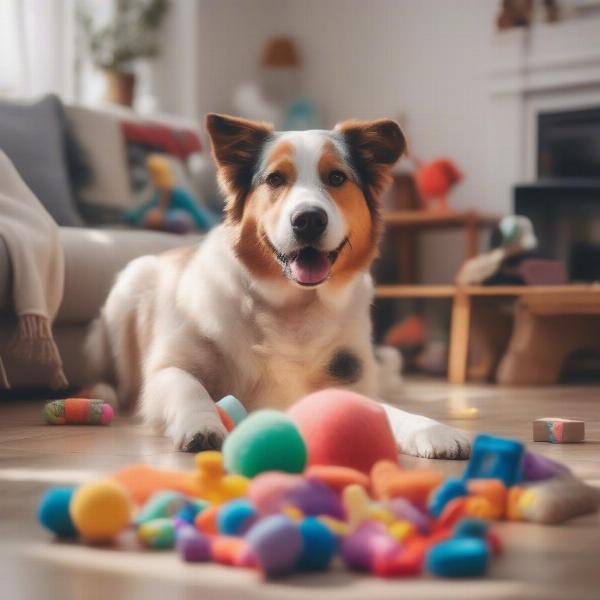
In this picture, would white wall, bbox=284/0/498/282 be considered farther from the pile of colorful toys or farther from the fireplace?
the pile of colorful toys

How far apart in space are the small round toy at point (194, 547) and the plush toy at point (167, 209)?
3.09 metres

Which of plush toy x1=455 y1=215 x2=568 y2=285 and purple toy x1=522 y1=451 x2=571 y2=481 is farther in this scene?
plush toy x1=455 y1=215 x2=568 y2=285

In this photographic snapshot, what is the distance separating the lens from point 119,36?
582 cm

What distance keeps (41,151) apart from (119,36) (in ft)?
7.53

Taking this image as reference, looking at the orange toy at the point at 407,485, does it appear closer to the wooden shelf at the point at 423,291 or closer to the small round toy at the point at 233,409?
the small round toy at the point at 233,409

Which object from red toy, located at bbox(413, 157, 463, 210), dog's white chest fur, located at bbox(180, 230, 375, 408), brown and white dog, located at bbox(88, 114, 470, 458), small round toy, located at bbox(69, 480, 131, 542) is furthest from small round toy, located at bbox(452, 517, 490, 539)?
red toy, located at bbox(413, 157, 463, 210)

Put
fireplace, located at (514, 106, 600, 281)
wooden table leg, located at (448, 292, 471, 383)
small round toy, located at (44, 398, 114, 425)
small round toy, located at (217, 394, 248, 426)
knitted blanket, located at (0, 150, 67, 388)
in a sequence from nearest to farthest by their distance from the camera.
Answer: small round toy, located at (217, 394, 248, 426) → small round toy, located at (44, 398, 114, 425) → knitted blanket, located at (0, 150, 67, 388) → wooden table leg, located at (448, 292, 471, 383) → fireplace, located at (514, 106, 600, 281)

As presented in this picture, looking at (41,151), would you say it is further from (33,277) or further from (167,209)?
(33,277)

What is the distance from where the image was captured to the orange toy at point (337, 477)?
50.8 inches

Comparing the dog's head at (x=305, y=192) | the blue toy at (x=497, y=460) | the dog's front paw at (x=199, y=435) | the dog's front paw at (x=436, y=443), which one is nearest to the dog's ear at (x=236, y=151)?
the dog's head at (x=305, y=192)

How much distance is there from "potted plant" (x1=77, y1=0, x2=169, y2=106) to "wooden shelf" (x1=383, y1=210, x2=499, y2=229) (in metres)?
1.87

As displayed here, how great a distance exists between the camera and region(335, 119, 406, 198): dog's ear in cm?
237

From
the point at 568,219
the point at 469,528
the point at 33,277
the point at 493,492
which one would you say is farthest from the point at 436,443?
the point at 568,219

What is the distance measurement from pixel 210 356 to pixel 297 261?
340 millimetres
